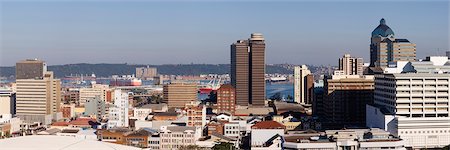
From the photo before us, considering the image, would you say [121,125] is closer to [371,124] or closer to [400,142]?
[371,124]

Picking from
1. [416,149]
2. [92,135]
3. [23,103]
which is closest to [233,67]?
[23,103]

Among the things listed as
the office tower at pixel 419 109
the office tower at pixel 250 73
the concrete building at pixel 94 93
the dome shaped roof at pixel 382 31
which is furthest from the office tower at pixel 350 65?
the office tower at pixel 419 109

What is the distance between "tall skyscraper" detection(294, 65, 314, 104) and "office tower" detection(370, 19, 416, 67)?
4616 mm

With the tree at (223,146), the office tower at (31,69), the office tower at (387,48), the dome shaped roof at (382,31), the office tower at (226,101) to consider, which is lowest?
the tree at (223,146)

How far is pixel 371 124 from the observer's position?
28953 mm

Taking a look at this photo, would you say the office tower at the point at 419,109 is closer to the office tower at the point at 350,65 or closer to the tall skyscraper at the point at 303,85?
the tall skyscraper at the point at 303,85

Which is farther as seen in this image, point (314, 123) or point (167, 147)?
point (314, 123)

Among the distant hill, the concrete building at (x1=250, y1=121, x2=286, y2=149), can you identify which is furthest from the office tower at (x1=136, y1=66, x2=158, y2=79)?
the concrete building at (x1=250, y1=121, x2=286, y2=149)

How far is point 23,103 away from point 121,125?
974cm

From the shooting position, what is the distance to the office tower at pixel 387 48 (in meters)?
48.7

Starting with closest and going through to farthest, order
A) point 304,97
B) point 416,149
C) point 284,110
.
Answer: point 416,149, point 284,110, point 304,97

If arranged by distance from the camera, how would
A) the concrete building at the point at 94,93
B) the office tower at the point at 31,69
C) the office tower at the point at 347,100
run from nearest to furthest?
the office tower at the point at 347,100 → the office tower at the point at 31,69 → the concrete building at the point at 94,93

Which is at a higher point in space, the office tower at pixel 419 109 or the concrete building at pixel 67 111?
the office tower at pixel 419 109

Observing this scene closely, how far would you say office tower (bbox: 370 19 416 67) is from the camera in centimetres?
4869
